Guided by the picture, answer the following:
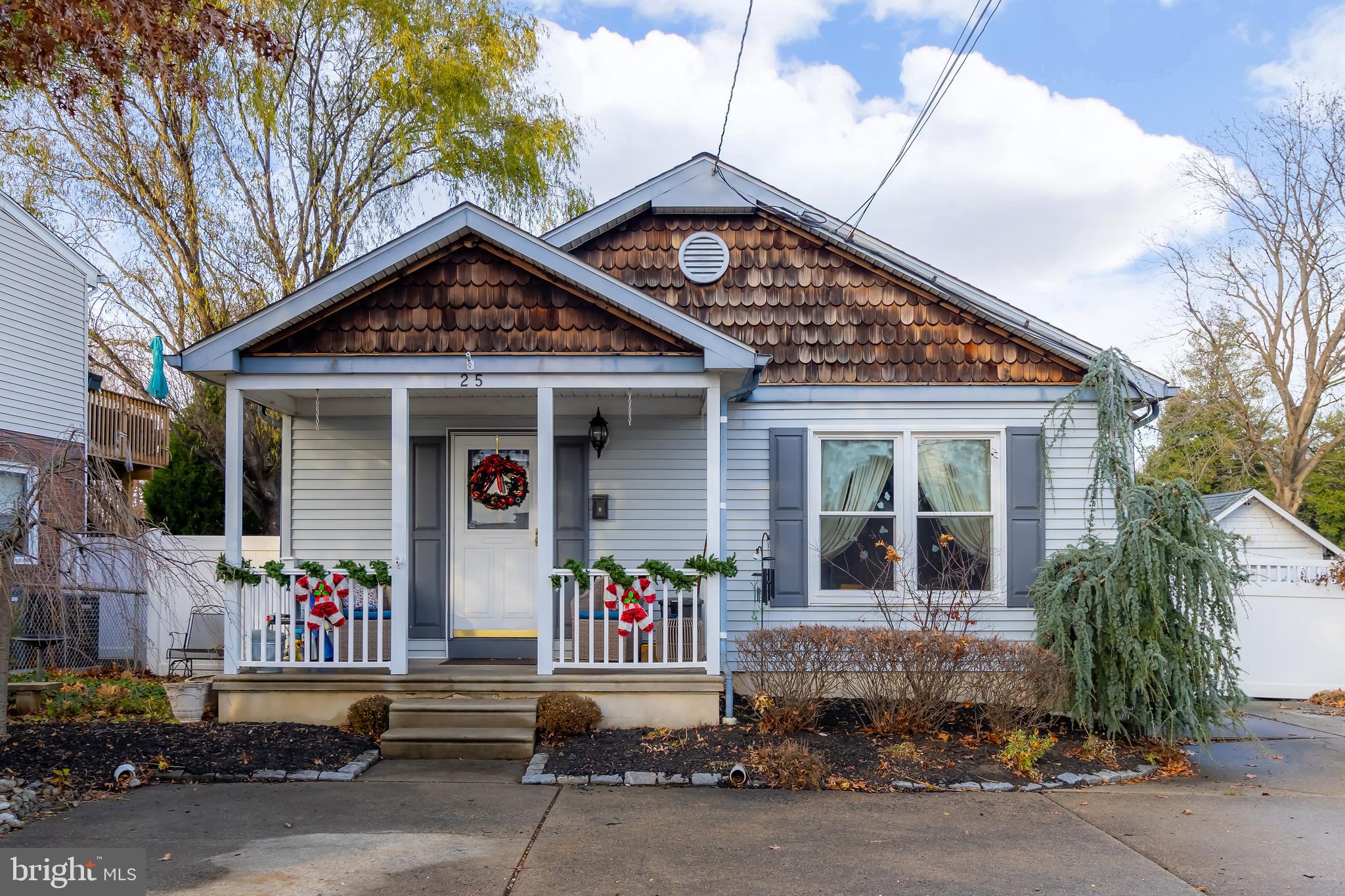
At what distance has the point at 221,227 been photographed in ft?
51.2

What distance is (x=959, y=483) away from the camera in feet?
29.3

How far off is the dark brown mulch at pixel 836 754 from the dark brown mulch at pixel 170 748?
1.56m

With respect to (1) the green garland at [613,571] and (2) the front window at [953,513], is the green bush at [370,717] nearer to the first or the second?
(1) the green garland at [613,571]

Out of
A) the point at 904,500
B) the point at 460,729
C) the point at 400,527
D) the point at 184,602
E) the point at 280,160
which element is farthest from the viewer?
the point at 280,160

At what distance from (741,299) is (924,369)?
6.01ft

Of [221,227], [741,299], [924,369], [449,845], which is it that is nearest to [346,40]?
[221,227]

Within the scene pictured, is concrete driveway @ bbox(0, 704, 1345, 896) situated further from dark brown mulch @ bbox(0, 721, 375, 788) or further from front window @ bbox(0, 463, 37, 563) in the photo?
front window @ bbox(0, 463, 37, 563)

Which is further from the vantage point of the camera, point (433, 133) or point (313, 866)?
point (433, 133)

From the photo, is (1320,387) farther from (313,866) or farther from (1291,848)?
(313,866)

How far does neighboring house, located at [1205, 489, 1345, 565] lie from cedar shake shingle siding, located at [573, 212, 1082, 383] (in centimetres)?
755

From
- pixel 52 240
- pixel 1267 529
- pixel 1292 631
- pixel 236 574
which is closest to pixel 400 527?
pixel 236 574

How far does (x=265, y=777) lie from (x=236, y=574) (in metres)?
1.81

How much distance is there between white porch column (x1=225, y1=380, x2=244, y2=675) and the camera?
741 cm

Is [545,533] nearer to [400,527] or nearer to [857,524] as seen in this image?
[400,527]
